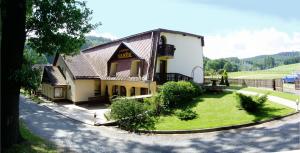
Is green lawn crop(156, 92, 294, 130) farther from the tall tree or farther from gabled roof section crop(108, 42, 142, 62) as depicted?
the tall tree

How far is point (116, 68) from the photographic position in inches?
1471

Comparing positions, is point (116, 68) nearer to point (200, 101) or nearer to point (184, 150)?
point (200, 101)

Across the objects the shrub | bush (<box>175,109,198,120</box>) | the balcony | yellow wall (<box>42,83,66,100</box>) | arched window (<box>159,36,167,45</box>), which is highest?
arched window (<box>159,36,167,45</box>)

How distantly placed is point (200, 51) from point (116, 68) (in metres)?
10.5

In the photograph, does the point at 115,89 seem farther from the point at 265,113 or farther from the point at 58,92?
the point at 265,113

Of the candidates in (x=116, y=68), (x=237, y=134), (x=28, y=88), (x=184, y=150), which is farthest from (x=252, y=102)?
(x=116, y=68)

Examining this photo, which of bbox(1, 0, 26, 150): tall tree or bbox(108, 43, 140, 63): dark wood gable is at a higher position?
bbox(108, 43, 140, 63): dark wood gable

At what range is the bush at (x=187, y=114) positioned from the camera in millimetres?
21953

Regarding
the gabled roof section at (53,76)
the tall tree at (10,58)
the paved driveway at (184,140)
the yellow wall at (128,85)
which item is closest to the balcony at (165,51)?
the yellow wall at (128,85)

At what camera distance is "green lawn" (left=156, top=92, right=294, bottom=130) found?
19.7 m

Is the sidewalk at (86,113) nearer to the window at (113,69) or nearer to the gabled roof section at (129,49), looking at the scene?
the window at (113,69)

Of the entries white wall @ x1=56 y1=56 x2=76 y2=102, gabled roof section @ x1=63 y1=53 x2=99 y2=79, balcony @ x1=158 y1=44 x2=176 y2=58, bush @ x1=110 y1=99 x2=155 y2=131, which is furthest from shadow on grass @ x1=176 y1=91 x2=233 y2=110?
white wall @ x1=56 y1=56 x2=76 y2=102

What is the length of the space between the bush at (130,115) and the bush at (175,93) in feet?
7.86

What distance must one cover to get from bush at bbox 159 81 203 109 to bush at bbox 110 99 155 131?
2.39 metres
